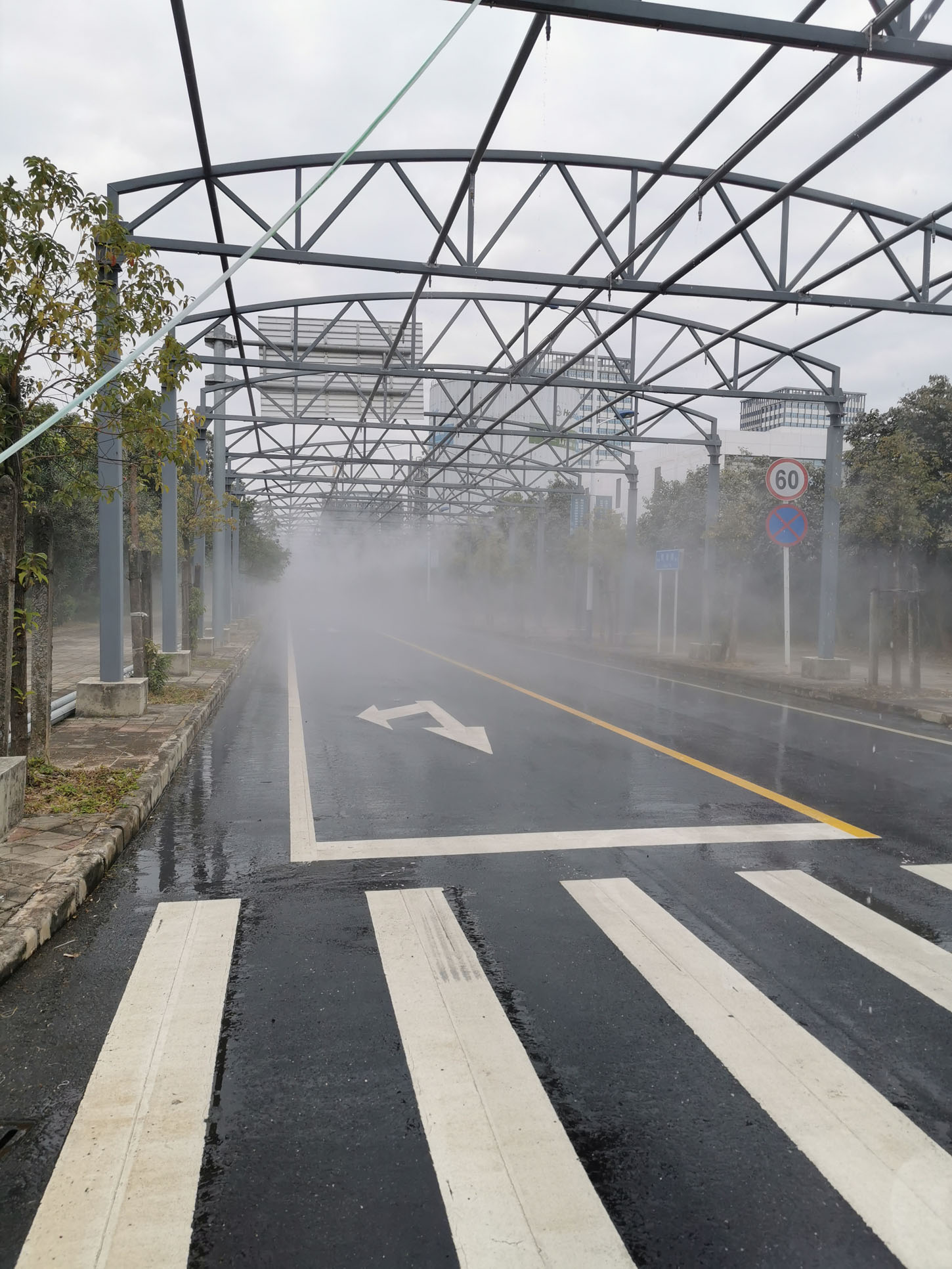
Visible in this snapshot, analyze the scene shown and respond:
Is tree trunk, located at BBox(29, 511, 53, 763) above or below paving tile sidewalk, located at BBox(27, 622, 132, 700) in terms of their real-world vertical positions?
above

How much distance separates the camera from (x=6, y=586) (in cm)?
629

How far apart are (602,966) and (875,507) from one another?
15177mm

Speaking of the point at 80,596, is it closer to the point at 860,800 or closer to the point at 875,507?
the point at 875,507

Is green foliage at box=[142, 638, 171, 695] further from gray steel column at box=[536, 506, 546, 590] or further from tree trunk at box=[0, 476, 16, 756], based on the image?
gray steel column at box=[536, 506, 546, 590]

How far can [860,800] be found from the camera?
24.7 ft

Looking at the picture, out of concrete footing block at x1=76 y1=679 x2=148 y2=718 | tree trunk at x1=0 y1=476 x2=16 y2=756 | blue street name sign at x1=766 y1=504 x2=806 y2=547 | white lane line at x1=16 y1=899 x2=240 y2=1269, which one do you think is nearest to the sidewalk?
blue street name sign at x1=766 y1=504 x2=806 y2=547

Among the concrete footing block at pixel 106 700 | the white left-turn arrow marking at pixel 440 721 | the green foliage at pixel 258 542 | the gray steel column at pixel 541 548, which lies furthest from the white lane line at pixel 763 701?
the green foliage at pixel 258 542

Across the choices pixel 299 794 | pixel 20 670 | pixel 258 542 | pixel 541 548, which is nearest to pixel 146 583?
pixel 20 670

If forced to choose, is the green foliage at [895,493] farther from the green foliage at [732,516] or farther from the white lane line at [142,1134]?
the white lane line at [142,1134]

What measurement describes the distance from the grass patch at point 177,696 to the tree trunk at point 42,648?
455 cm

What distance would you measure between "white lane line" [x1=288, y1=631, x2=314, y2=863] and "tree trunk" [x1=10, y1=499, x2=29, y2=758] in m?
2.02

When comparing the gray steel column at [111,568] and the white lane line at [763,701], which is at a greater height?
the gray steel column at [111,568]

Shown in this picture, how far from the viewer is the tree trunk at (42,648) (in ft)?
23.7

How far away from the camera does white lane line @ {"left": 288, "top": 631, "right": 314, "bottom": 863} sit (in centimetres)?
612
